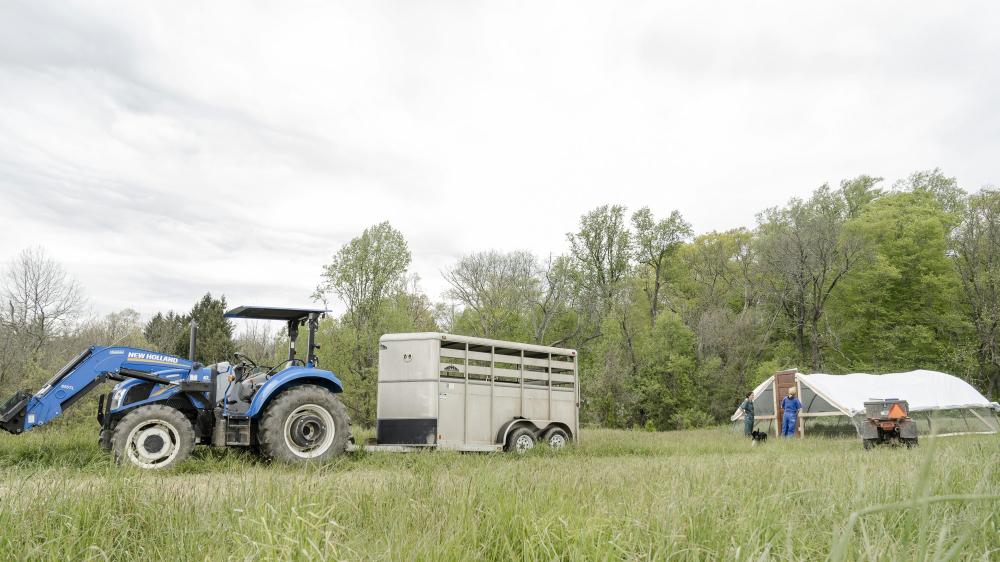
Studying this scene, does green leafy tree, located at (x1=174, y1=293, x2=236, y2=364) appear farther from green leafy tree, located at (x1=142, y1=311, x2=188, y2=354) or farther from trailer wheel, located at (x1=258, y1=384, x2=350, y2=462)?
trailer wheel, located at (x1=258, y1=384, x2=350, y2=462)

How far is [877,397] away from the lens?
76.4 feet

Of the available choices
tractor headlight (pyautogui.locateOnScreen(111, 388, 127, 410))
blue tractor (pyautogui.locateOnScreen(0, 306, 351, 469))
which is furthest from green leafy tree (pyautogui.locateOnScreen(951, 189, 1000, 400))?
tractor headlight (pyautogui.locateOnScreen(111, 388, 127, 410))

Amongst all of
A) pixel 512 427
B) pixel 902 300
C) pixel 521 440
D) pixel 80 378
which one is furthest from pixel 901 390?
pixel 80 378

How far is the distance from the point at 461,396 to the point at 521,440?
1757 millimetres

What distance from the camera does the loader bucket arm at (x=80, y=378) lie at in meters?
10.1

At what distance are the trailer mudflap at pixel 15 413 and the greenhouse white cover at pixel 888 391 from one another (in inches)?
831

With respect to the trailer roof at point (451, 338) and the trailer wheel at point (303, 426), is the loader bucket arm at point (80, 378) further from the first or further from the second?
the trailer roof at point (451, 338)

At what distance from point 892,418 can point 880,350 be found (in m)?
21.9

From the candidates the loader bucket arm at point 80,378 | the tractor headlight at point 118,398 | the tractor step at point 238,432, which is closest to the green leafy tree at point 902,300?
the tractor step at point 238,432

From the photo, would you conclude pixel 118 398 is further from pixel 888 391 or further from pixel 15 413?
pixel 888 391

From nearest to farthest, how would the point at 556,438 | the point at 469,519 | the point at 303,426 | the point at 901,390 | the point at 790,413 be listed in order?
the point at 469,519 → the point at 303,426 → the point at 556,438 → the point at 790,413 → the point at 901,390

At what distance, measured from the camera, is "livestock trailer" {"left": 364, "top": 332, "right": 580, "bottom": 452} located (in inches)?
508

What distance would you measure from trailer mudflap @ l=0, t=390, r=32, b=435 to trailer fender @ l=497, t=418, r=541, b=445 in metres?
7.77

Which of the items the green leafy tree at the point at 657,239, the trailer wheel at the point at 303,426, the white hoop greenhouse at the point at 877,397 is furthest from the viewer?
the green leafy tree at the point at 657,239
